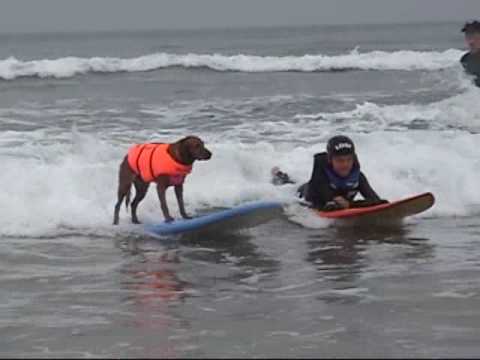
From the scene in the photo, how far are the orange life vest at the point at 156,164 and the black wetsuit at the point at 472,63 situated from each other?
14.8ft

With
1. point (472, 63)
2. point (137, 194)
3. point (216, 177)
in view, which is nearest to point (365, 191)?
point (137, 194)

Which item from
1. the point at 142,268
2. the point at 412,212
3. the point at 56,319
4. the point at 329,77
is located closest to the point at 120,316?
the point at 56,319

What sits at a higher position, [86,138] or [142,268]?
[86,138]

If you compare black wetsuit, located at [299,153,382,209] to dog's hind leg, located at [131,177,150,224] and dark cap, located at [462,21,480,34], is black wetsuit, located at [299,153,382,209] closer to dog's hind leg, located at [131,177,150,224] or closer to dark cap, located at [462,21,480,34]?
dog's hind leg, located at [131,177,150,224]

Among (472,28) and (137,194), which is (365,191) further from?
(472,28)

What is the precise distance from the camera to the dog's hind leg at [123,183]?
9133 millimetres

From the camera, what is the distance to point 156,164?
8.63 m

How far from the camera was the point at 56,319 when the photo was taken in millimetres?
5676

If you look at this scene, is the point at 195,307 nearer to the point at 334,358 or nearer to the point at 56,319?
the point at 56,319

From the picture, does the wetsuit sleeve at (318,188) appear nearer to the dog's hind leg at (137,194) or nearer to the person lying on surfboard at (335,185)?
the person lying on surfboard at (335,185)

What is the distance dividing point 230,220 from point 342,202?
112 centimetres

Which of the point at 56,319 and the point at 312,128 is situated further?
the point at 312,128

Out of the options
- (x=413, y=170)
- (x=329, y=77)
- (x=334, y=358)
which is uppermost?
(x=329, y=77)

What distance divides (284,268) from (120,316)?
5.74 ft
